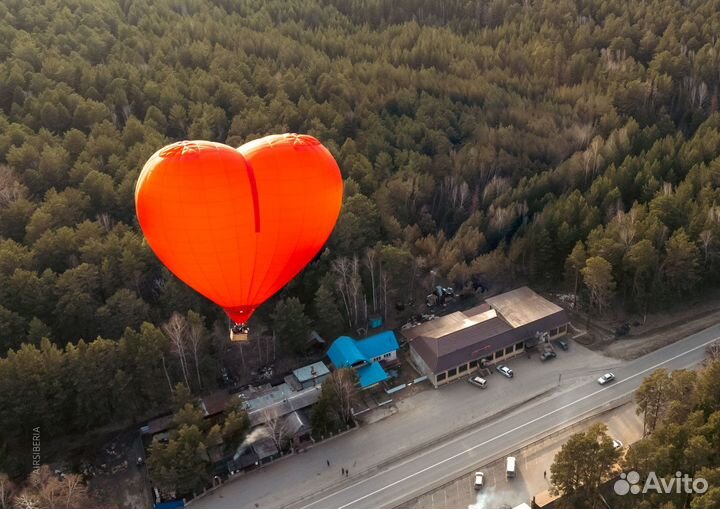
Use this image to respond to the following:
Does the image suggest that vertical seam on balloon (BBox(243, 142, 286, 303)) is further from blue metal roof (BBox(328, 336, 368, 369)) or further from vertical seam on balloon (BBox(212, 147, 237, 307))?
blue metal roof (BBox(328, 336, 368, 369))

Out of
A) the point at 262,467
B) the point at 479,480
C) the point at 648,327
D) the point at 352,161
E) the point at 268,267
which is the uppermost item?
the point at 268,267

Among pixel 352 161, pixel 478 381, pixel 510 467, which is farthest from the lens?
pixel 352 161

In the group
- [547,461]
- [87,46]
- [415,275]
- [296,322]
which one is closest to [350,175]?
[415,275]

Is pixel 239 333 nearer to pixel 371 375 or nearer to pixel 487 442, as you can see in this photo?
pixel 371 375

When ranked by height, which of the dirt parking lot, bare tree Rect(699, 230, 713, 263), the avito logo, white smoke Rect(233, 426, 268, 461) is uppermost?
bare tree Rect(699, 230, 713, 263)

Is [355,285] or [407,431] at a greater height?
[355,285]

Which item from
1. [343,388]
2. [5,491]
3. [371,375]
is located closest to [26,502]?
[5,491]

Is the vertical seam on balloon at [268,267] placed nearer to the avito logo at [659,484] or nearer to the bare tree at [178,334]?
the bare tree at [178,334]

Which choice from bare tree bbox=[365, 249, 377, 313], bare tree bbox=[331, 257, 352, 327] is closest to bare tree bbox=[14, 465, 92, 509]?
bare tree bbox=[331, 257, 352, 327]
